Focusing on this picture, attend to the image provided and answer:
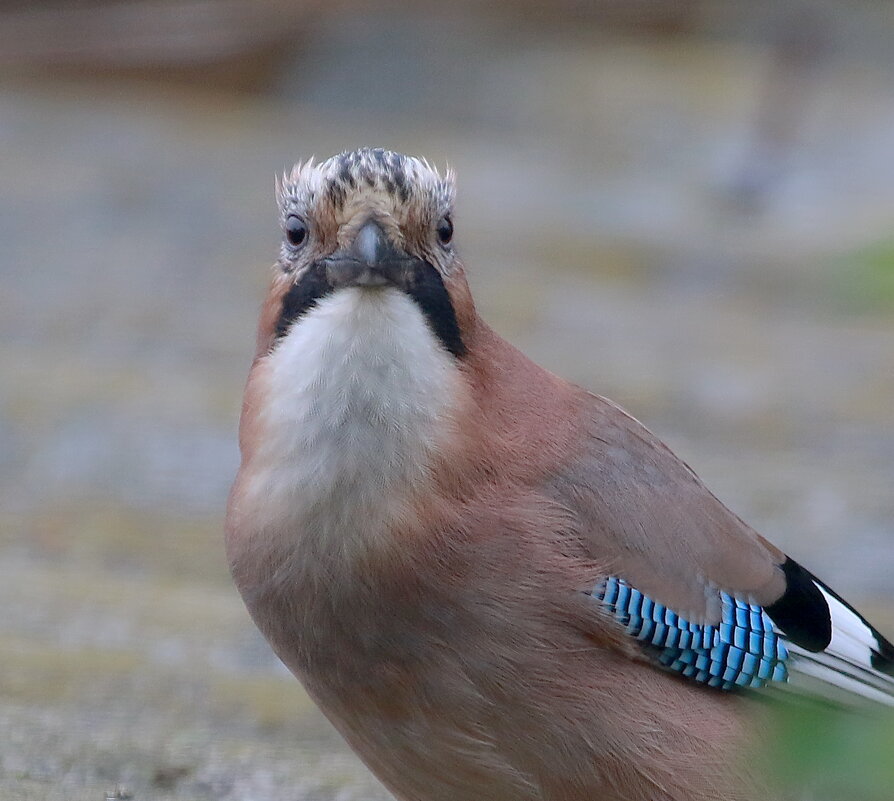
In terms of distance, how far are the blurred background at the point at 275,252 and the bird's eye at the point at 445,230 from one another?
2.71ft

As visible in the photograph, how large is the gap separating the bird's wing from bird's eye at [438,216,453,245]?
47 cm

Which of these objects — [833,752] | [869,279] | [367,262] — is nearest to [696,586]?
[367,262]

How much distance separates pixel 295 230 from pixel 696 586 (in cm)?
100

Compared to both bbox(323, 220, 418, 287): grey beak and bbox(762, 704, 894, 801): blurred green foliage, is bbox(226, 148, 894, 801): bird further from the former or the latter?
bbox(762, 704, 894, 801): blurred green foliage

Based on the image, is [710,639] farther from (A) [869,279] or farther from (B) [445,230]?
(A) [869,279]

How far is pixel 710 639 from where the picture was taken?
9.09 feet

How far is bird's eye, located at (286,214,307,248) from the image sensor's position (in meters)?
2.61

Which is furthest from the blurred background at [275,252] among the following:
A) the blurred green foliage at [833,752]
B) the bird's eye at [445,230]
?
the bird's eye at [445,230]

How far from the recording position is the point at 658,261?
6531 mm

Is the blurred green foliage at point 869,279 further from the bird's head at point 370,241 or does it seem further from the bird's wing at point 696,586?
the bird's wing at point 696,586

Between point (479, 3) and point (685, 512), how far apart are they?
610cm

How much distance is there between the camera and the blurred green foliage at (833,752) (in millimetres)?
1005

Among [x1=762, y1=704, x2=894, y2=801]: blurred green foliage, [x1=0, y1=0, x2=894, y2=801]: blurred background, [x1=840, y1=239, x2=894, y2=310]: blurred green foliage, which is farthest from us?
[x1=0, y1=0, x2=894, y2=801]: blurred background

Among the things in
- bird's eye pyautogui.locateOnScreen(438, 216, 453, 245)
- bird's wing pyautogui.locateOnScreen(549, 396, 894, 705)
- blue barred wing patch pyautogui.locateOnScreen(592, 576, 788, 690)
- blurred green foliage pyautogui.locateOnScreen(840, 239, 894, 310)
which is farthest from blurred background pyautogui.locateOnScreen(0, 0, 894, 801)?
bird's eye pyautogui.locateOnScreen(438, 216, 453, 245)
